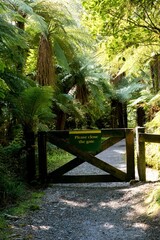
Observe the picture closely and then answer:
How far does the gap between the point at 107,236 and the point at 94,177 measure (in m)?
2.53

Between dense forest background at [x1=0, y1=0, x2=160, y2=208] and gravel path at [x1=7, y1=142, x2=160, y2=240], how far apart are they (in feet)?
2.63

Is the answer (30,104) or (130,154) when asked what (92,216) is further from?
(30,104)

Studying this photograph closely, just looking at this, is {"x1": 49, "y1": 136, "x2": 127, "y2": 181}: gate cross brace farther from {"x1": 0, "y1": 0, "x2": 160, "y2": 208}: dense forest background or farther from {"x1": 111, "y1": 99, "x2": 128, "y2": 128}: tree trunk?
{"x1": 111, "y1": 99, "x2": 128, "y2": 128}: tree trunk

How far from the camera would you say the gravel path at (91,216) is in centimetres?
381

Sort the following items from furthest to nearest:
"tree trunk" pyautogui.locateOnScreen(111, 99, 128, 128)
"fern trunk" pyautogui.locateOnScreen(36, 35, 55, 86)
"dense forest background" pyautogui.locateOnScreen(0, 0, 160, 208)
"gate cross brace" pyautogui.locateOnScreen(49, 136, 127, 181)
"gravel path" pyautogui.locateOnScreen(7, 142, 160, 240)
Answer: "tree trunk" pyautogui.locateOnScreen(111, 99, 128, 128) < "fern trunk" pyautogui.locateOnScreen(36, 35, 55, 86) < "gate cross brace" pyautogui.locateOnScreen(49, 136, 127, 181) < "dense forest background" pyautogui.locateOnScreen(0, 0, 160, 208) < "gravel path" pyautogui.locateOnScreen(7, 142, 160, 240)

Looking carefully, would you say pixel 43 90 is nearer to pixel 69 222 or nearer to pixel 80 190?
pixel 80 190

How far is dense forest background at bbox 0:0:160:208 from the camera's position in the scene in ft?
16.2

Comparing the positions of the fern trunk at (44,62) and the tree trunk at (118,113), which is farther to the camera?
the tree trunk at (118,113)

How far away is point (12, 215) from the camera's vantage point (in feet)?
14.7

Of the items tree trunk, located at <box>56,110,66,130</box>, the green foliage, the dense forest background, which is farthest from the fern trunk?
tree trunk, located at <box>56,110,66,130</box>

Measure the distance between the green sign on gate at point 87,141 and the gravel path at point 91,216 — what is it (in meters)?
0.73

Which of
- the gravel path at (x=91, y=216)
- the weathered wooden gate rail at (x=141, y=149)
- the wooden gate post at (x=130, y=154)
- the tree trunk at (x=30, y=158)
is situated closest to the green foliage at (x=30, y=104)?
the tree trunk at (x=30, y=158)

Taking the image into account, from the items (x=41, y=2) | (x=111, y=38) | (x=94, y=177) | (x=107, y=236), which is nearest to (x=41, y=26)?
(x=41, y=2)

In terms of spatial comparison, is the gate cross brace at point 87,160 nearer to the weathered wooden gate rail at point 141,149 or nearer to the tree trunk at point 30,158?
the weathered wooden gate rail at point 141,149
